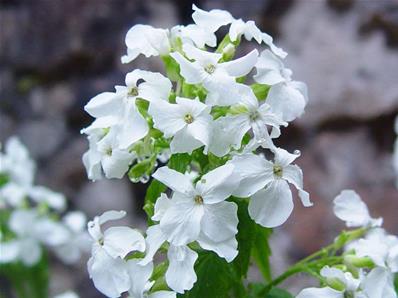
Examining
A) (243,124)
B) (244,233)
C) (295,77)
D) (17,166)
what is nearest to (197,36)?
(243,124)

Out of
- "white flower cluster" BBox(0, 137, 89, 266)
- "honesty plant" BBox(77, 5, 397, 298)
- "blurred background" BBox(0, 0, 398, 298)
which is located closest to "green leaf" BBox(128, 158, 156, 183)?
"honesty plant" BBox(77, 5, 397, 298)

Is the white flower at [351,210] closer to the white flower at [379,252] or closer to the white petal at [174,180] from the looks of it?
the white flower at [379,252]

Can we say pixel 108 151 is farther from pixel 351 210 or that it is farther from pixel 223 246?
pixel 351 210

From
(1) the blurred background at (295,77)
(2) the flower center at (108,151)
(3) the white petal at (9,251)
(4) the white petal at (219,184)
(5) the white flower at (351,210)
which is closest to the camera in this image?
(4) the white petal at (219,184)

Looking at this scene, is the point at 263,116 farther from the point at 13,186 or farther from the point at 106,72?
the point at 106,72

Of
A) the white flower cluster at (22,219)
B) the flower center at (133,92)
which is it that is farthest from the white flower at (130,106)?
the white flower cluster at (22,219)

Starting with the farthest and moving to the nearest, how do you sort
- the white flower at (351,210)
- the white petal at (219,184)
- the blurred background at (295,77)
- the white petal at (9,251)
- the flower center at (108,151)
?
the blurred background at (295,77), the white petal at (9,251), the white flower at (351,210), the flower center at (108,151), the white petal at (219,184)

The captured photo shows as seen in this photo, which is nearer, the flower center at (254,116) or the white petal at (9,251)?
the flower center at (254,116)
